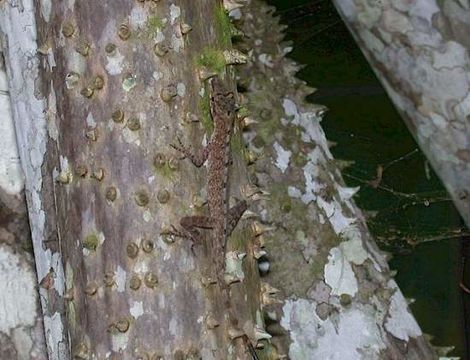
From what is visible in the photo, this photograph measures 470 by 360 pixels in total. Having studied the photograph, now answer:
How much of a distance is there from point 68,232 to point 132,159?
0.70 feet

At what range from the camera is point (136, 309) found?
1.87 m

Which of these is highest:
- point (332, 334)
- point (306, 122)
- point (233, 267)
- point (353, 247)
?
point (306, 122)

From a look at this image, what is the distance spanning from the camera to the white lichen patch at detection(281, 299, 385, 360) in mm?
2832

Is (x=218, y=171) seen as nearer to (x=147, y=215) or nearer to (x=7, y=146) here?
(x=147, y=215)

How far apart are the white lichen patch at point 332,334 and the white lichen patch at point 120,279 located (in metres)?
1.08

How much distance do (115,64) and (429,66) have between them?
74 cm

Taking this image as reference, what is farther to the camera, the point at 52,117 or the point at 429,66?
the point at 429,66

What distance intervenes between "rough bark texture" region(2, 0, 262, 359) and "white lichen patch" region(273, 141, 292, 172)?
3.30ft

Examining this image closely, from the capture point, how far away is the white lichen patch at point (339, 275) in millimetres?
2902

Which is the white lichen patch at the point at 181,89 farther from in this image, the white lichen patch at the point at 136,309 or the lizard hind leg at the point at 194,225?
the white lichen patch at the point at 136,309

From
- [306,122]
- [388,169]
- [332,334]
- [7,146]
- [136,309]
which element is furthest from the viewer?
[388,169]

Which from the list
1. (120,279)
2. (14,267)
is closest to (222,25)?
(120,279)

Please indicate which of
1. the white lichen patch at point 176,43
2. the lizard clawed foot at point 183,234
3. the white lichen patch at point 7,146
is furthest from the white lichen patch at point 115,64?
the white lichen patch at point 7,146

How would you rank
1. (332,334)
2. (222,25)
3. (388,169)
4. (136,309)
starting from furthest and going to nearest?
(388,169), (332,334), (222,25), (136,309)
